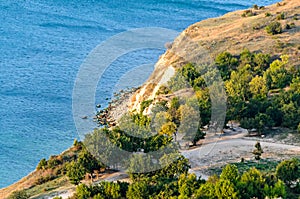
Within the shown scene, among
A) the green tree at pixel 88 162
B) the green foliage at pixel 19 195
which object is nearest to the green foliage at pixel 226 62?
the green tree at pixel 88 162

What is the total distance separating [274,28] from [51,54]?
44.9 m

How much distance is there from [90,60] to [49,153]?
3345 cm

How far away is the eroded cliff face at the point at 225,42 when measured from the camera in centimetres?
8456

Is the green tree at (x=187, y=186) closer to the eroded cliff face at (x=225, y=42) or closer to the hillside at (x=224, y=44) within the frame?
the hillside at (x=224, y=44)

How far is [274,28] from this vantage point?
90625 mm

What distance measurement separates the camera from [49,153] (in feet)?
258

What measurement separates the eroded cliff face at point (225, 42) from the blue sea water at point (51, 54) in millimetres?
12243

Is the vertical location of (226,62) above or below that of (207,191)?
above

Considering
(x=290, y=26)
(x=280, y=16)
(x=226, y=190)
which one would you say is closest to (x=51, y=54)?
(x=280, y=16)

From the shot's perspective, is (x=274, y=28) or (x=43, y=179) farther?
(x=274, y=28)

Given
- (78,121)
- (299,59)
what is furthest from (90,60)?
(299,59)

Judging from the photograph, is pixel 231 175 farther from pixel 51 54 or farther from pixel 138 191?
pixel 51 54

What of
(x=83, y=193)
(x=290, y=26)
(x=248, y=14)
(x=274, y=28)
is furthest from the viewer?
(x=248, y=14)

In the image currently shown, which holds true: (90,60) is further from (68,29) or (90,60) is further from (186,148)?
(186,148)
